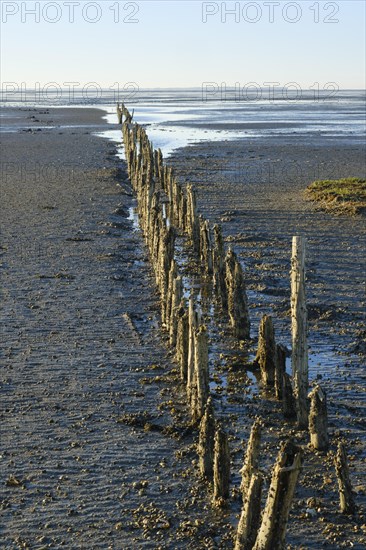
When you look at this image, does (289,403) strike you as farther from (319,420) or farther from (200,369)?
(200,369)

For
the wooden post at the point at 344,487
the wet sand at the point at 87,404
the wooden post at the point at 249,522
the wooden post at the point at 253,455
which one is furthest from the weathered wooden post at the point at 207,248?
the wooden post at the point at 249,522

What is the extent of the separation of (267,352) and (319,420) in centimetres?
204

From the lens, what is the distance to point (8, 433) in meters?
8.68

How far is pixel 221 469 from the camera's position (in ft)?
24.2

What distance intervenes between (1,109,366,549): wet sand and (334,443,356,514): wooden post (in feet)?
0.33

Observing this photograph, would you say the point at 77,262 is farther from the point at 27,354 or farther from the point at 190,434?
the point at 190,434

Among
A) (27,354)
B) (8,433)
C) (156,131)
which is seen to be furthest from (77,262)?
(156,131)

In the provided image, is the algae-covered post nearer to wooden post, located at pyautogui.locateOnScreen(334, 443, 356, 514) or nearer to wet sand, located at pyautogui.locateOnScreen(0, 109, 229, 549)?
wet sand, located at pyautogui.locateOnScreen(0, 109, 229, 549)

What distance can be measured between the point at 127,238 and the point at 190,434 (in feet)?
36.2

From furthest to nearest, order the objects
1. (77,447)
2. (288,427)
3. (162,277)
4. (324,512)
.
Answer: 1. (162,277)
2. (288,427)
3. (77,447)
4. (324,512)

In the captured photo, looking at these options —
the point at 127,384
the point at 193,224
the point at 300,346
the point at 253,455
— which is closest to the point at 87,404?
the point at 127,384

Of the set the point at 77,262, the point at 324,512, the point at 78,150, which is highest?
the point at 78,150

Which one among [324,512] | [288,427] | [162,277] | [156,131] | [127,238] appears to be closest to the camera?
[324,512]

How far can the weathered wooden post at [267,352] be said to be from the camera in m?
10.3
